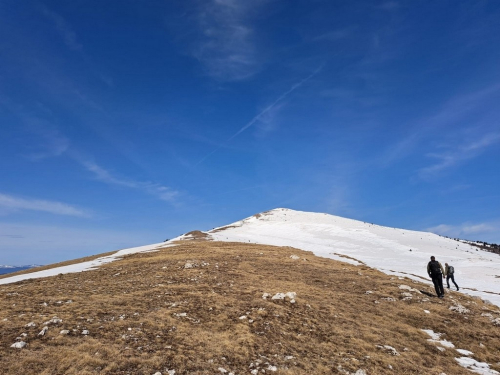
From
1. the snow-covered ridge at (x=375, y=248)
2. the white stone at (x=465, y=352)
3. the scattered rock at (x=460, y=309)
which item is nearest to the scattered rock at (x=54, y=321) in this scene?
the white stone at (x=465, y=352)

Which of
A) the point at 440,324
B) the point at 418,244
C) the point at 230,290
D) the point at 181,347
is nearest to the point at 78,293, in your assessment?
the point at 230,290

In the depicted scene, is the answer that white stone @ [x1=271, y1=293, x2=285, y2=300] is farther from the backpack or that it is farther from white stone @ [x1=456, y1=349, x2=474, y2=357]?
the backpack

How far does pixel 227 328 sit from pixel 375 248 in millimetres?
60212

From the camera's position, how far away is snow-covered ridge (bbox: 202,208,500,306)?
3838 cm

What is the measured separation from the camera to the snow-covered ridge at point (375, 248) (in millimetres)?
38375

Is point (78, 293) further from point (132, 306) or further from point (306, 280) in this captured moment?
point (306, 280)

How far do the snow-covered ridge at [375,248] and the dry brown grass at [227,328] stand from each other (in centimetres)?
1140

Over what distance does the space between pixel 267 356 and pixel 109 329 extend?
645 centimetres

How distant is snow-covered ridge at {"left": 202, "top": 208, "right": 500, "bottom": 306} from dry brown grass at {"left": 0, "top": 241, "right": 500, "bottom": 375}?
1140 centimetres

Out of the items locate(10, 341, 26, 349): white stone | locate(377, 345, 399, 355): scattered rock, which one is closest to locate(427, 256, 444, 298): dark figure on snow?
locate(377, 345, 399, 355): scattered rock

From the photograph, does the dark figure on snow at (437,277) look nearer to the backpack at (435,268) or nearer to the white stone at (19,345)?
the backpack at (435,268)

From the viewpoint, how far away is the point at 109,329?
40.3 ft

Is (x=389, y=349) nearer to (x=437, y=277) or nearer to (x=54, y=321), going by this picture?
(x=437, y=277)

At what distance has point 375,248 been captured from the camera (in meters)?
66.2
